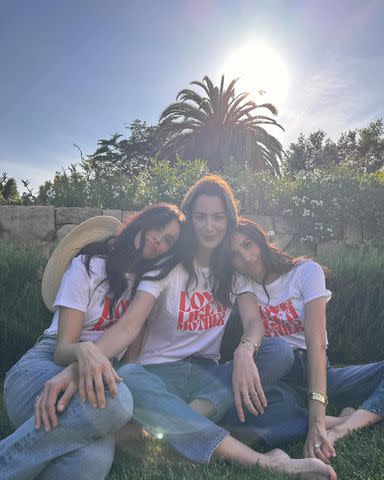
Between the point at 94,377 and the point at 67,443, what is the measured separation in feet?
0.94

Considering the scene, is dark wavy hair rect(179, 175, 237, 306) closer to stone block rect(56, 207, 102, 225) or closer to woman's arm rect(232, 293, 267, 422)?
woman's arm rect(232, 293, 267, 422)

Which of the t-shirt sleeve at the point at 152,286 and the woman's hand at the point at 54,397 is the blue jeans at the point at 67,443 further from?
the t-shirt sleeve at the point at 152,286

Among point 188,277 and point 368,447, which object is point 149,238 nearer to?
point 188,277

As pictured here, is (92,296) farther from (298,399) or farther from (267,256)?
(298,399)

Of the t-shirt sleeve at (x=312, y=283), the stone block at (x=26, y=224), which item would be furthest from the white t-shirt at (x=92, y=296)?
the stone block at (x=26, y=224)

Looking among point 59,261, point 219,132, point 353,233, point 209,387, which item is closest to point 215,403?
point 209,387

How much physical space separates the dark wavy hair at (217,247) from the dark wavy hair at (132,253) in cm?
7

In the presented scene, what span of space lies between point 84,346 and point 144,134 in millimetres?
24359

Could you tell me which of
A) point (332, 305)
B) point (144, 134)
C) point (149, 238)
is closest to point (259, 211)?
point (332, 305)

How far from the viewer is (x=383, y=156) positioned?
24.5 m

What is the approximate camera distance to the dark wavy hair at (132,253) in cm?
257

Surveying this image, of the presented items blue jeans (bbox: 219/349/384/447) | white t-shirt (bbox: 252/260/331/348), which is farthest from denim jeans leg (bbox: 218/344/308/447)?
white t-shirt (bbox: 252/260/331/348)

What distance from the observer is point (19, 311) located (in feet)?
12.1

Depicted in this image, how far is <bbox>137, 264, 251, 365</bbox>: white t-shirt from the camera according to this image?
2.65 metres
